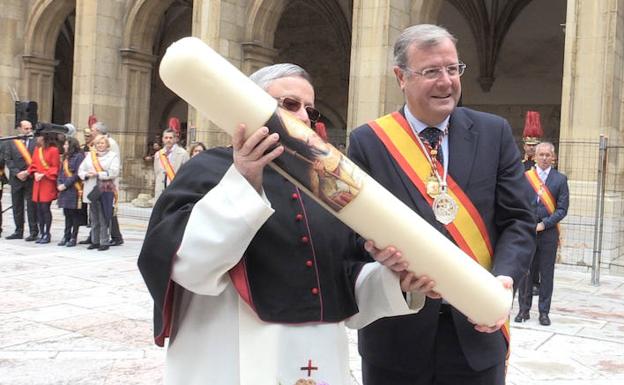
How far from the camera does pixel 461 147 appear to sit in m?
2.40

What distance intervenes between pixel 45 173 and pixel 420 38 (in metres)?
9.66

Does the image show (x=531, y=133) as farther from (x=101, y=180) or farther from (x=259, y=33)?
(x=259, y=33)

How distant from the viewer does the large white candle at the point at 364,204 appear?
1.57 metres

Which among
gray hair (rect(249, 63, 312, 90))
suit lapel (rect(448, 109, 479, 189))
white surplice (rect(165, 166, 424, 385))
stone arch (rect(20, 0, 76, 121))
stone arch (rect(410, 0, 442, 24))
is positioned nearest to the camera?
white surplice (rect(165, 166, 424, 385))

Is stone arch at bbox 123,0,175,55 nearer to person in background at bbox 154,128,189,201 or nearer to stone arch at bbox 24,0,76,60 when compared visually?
stone arch at bbox 24,0,76,60

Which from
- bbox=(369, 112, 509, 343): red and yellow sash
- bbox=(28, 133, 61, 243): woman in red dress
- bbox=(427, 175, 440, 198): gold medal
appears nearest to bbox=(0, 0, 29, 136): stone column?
bbox=(28, 133, 61, 243): woman in red dress

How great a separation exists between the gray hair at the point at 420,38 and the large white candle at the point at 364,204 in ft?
2.36

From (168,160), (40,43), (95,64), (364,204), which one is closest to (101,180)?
(168,160)

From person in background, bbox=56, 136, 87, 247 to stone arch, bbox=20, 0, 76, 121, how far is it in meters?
11.0

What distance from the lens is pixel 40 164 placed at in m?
10.8

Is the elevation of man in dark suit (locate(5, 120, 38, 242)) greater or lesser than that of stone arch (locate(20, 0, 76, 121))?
lesser

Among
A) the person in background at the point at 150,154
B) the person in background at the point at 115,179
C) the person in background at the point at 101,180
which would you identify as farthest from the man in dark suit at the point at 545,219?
the person in background at the point at 150,154

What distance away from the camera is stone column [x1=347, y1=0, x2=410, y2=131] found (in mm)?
13562

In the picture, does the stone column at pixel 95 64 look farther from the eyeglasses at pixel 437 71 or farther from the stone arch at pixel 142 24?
the eyeglasses at pixel 437 71
